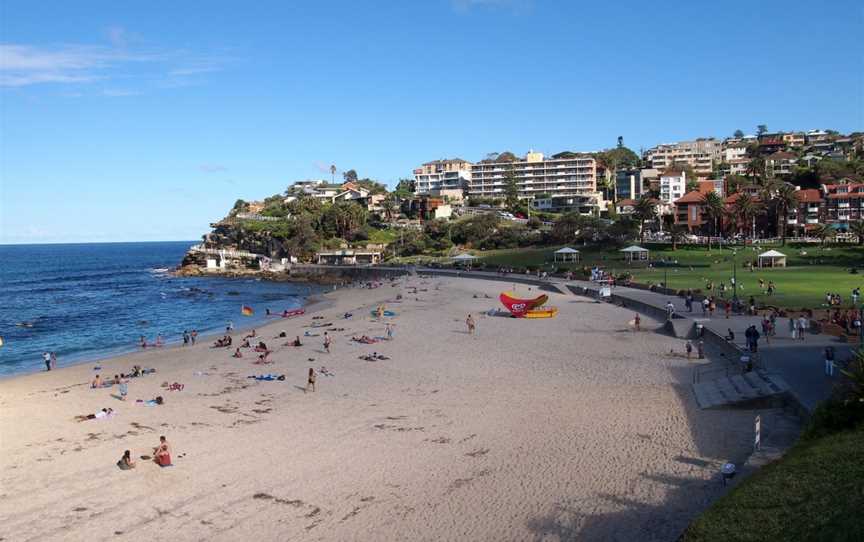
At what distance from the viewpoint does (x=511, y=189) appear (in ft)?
434

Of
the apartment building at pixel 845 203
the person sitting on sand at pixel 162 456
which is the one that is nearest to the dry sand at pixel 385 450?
the person sitting on sand at pixel 162 456

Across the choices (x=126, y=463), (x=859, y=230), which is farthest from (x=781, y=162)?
(x=126, y=463)

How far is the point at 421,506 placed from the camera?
13.5m

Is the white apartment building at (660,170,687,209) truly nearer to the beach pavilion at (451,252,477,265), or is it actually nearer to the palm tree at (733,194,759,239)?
the palm tree at (733,194,759,239)

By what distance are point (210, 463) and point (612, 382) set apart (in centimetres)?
1324

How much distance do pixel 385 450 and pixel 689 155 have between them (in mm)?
144051

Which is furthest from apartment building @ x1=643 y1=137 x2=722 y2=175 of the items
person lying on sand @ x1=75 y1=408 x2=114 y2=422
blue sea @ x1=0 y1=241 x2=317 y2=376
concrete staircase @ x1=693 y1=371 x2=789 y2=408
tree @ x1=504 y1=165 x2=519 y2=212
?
person lying on sand @ x1=75 y1=408 x2=114 y2=422

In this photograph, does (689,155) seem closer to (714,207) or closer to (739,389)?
(714,207)

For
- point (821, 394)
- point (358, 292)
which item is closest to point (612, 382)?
point (821, 394)

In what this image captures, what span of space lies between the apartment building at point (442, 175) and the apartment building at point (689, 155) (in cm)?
4207

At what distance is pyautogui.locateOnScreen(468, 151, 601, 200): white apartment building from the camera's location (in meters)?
130

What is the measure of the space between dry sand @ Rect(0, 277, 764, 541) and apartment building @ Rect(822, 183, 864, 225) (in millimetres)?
70758

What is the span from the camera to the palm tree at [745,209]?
76.0 m

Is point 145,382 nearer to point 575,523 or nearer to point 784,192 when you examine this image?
point 575,523
